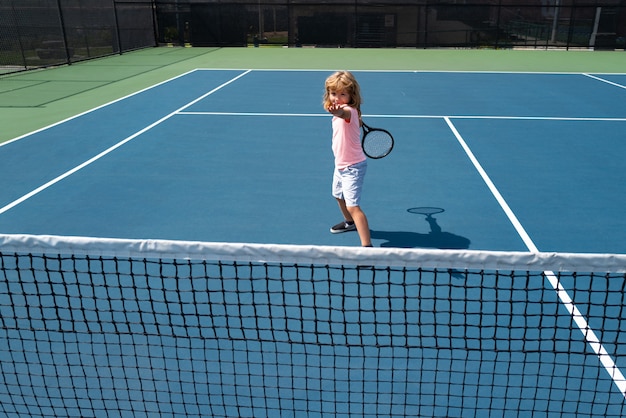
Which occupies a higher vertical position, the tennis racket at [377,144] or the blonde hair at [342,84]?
the blonde hair at [342,84]

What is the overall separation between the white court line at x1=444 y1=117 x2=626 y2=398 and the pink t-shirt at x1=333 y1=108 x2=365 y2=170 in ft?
6.64

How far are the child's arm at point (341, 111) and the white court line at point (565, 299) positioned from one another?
219 cm

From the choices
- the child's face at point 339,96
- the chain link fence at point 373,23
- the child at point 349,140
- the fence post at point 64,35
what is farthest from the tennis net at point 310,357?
the chain link fence at point 373,23

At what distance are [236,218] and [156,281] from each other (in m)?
1.64

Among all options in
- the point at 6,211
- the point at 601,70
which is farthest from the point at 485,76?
the point at 6,211

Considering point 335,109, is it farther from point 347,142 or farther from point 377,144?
point 377,144

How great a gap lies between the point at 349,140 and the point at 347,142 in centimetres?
3

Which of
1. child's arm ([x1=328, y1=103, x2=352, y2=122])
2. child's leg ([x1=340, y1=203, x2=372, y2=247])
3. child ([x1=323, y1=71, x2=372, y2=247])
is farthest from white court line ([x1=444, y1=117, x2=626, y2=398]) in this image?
child's arm ([x1=328, y1=103, x2=352, y2=122])

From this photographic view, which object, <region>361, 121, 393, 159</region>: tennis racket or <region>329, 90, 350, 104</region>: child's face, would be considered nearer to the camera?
<region>329, 90, 350, 104</region>: child's face

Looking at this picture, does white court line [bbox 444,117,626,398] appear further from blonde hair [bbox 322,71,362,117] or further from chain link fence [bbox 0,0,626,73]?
chain link fence [bbox 0,0,626,73]

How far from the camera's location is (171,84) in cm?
1565

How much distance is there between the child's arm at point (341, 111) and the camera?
4.93 metres

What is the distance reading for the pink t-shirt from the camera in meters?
5.32

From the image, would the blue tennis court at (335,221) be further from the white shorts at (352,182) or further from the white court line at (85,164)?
the white shorts at (352,182)
